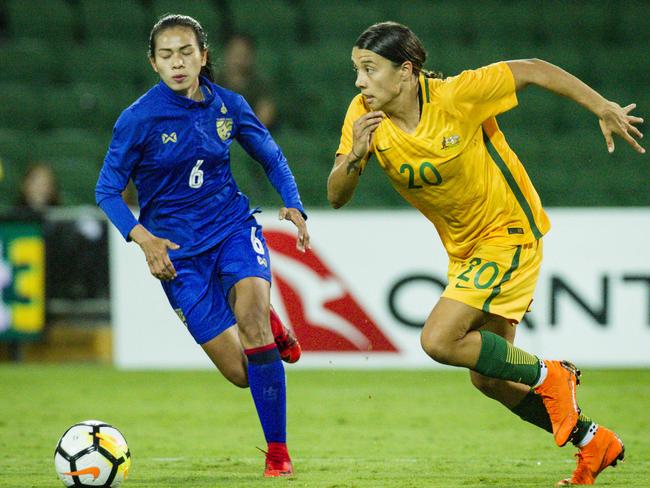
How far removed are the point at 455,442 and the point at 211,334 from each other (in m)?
1.69

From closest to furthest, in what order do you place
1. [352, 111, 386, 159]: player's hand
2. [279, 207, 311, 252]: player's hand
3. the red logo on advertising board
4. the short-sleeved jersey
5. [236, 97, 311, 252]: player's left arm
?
[352, 111, 386, 159]: player's hand < the short-sleeved jersey < [279, 207, 311, 252]: player's hand < [236, 97, 311, 252]: player's left arm < the red logo on advertising board

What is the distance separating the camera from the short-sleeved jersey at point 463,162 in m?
4.73

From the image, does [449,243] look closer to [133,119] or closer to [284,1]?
[133,119]

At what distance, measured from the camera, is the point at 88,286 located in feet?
31.2

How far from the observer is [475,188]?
4.81m

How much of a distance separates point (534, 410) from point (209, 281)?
152cm

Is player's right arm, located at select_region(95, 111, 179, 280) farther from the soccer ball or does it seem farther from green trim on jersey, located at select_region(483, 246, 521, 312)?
green trim on jersey, located at select_region(483, 246, 521, 312)

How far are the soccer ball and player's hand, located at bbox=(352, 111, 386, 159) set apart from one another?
1.52 m

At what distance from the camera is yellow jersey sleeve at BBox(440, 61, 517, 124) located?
186 inches

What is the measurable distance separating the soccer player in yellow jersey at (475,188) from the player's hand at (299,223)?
10.2 inches

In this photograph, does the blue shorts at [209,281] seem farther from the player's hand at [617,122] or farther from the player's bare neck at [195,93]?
the player's hand at [617,122]

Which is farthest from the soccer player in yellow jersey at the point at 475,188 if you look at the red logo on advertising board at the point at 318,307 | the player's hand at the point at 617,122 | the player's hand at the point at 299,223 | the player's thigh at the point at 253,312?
the red logo on advertising board at the point at 318,307

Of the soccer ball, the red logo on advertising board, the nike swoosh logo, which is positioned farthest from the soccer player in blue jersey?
the red logo on advertising board

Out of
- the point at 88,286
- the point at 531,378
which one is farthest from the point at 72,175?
the point at 531,378
